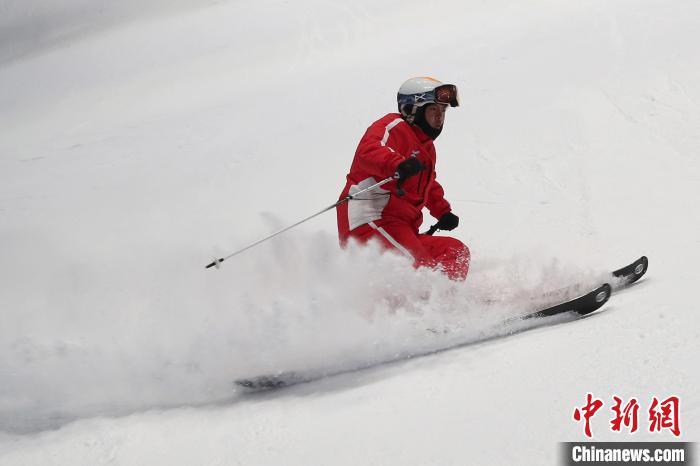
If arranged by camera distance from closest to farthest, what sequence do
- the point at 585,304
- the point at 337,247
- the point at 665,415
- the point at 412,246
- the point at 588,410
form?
the point at 665,415, the point at 588,410, the point at 585,304, the point at 412,246, the point at 337,247

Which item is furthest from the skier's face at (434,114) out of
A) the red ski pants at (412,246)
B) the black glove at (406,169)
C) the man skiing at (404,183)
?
the red ski pants at (412,246)

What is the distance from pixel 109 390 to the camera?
3.67 meters

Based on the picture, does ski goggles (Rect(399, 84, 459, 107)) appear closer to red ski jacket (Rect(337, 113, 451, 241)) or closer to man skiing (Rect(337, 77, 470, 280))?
man skiing (Rect(337, 77, 470, 280))

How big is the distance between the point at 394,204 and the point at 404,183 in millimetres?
141

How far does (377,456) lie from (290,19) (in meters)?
13.6

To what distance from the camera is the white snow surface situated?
→ 310 centimetres

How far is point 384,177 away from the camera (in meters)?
4.09

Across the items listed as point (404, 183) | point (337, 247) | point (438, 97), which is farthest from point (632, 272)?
point (337, 247)

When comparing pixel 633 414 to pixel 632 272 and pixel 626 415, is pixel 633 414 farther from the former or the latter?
pixel 632 272

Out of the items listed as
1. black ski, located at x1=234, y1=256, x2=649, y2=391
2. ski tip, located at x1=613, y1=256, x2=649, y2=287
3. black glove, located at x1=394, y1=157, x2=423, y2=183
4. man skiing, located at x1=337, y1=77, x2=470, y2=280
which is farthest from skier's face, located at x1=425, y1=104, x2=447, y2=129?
ski tip, located at x1=613, y1=256, x2=649, y2=287

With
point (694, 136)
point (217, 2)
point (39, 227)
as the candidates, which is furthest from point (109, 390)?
point (217, 2)

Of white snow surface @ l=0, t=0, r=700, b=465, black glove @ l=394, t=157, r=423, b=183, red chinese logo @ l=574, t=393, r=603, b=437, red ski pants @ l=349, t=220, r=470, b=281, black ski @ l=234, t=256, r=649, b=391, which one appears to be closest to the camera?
red chinese logo @ l=574, t=393, r=603, b=437

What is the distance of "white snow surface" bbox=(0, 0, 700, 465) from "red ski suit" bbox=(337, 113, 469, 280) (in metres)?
0.14

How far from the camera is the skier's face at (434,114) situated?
13.7ft
